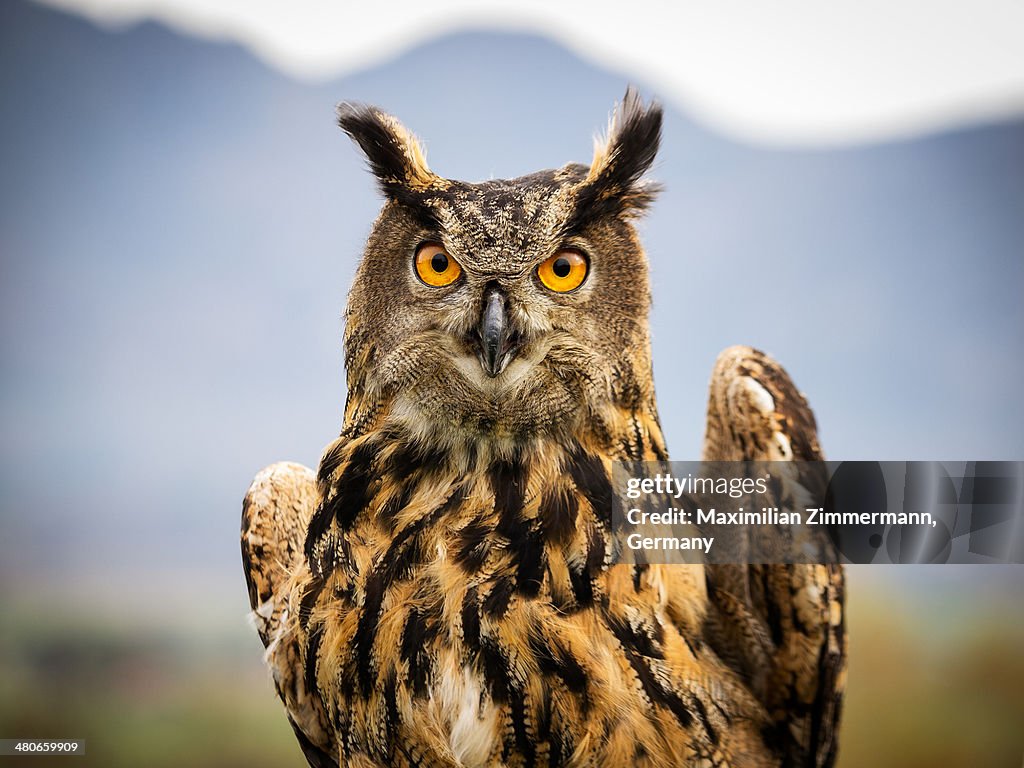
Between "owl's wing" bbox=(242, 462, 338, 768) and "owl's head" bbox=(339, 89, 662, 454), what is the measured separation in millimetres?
246

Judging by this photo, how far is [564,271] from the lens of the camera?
1070 millimetres

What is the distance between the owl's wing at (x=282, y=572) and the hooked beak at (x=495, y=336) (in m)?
0.42

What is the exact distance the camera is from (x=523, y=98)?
1.68 metres

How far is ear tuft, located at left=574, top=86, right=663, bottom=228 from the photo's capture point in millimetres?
1105

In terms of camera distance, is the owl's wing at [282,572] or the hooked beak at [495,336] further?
the owl's wing at [282,572]

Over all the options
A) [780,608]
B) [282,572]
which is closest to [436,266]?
[282,572]

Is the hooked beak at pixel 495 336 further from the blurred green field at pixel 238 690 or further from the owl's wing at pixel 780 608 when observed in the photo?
the blurred green field at pixel 238 690

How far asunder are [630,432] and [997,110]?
1.18 metres

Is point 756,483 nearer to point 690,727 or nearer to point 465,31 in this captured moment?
point 690,727

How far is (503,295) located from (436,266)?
117 mm

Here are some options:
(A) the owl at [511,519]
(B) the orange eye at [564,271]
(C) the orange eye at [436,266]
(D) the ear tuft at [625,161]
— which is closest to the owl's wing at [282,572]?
(A) the owl at [511,519]

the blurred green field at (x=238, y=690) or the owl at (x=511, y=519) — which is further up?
the owl at (x=511, y=519)

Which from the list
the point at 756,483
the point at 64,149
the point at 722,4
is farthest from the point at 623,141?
the point at 64,149

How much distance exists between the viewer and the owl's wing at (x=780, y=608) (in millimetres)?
1201
